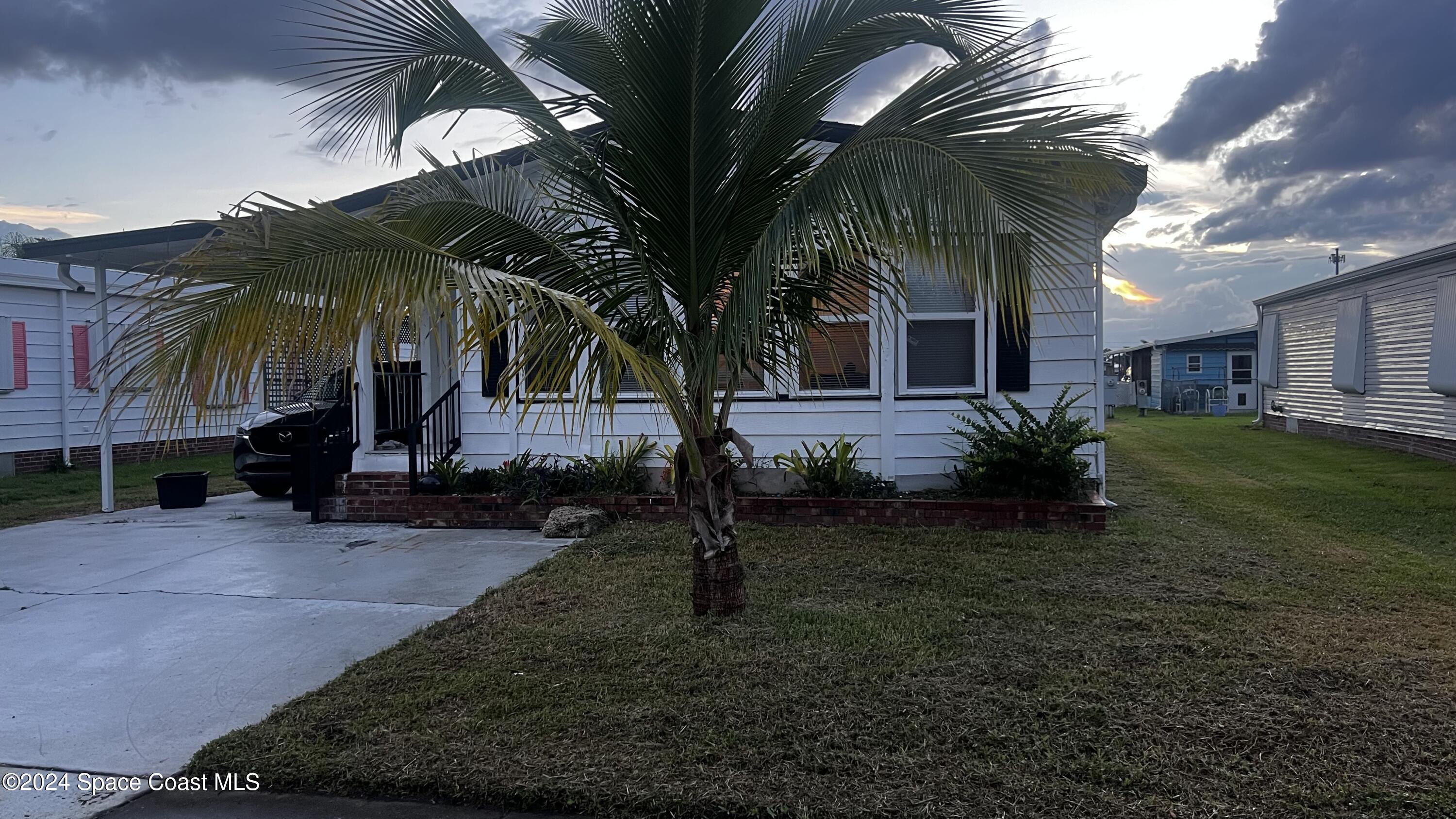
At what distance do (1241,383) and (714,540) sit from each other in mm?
34044

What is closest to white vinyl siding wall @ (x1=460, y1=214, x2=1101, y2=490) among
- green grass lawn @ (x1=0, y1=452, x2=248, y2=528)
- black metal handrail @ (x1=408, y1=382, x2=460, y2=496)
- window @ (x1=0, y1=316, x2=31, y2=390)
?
black metal handrail @ (x1=408, y1=382, x2=460, y2=496)

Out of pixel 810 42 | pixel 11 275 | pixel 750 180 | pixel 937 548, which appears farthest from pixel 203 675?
pixel 11 275

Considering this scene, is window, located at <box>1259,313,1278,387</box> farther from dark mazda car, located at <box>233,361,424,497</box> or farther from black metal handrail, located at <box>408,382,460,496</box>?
dark mazda car, located at <box>233,361,424,497</box>

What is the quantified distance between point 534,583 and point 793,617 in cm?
194

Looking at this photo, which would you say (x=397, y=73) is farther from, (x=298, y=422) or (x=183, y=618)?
(x=298, y=422)

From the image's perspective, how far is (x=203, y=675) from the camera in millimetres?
4262

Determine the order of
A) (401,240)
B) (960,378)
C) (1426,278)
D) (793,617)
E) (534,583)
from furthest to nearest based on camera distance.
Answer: (1426,278)
(960,378)
(534,583)
(793,617)
(401,240)

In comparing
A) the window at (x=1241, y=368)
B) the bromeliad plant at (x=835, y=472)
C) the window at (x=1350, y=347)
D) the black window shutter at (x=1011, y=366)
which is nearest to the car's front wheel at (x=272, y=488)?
the bromeliad plant at (x=835, y=472)

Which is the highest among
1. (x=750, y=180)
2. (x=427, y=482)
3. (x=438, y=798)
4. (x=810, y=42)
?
(x=810, y=42)

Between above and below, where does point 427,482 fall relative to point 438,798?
above

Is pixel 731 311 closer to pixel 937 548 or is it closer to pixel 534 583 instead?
pixel 534 583

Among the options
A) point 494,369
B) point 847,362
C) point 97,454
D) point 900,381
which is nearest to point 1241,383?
point 900,381

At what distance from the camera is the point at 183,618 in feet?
17.3

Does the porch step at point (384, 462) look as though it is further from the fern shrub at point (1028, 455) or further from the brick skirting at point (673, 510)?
the fern shrub at point (1028, 455)
